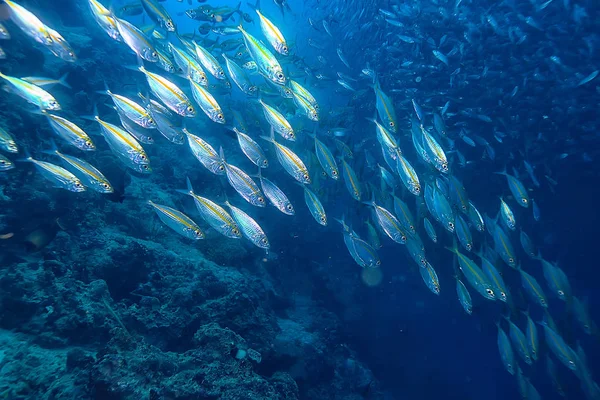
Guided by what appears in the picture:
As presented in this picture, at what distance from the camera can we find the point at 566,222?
47.3ft

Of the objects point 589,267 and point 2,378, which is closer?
point 2,378

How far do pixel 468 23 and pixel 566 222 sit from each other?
448 inches

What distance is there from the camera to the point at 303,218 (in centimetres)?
1264

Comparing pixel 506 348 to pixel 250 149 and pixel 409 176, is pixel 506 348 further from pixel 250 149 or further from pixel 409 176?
pixel 250 149

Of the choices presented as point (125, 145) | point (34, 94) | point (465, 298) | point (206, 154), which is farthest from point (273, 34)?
point (465, 298)

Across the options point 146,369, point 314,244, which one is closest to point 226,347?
point 146,369

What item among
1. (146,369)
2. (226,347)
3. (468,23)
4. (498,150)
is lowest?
(146,369)

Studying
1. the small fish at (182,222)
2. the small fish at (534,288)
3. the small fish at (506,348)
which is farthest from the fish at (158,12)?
the small fish at (506,348)

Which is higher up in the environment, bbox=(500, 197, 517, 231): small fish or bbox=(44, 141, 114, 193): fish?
bbox=(500, 197, 517, 231): small fish

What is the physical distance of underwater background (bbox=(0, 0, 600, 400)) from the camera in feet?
13.6

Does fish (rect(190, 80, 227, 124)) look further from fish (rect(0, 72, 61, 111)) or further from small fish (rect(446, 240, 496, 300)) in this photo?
small fish (rect(446, 240, 496, 300))

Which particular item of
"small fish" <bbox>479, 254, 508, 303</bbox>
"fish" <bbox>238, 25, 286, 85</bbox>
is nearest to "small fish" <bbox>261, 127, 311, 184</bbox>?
"fish" <bbox>238, 25, 286, 85</bbox>

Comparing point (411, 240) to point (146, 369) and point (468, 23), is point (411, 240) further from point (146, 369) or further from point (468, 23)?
point (468, 23)

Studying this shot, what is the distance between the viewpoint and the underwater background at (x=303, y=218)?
4.16 metres
